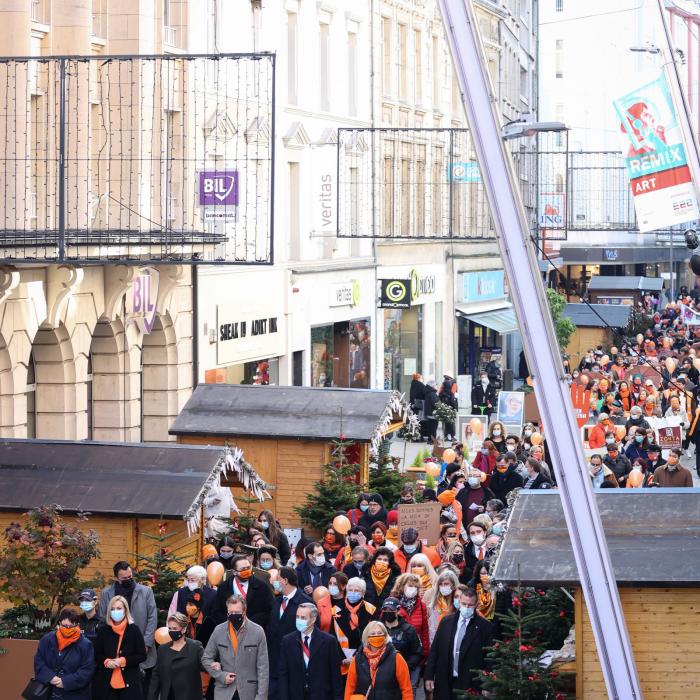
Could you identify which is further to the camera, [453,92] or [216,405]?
[453,92]

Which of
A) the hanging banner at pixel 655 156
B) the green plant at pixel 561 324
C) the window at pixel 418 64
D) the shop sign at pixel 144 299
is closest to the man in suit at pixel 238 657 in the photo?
the hanging banner at pixel 655 156

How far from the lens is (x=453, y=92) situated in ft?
183

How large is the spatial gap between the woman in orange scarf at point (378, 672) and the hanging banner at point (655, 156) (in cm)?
848

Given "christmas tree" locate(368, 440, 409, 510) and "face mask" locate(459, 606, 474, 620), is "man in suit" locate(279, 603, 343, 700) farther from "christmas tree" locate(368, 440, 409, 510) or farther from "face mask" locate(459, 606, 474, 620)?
"christmas tree" locate(368, 440, 409, 510)

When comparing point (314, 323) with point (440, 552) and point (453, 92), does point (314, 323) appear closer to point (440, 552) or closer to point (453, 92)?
point (453, 92)

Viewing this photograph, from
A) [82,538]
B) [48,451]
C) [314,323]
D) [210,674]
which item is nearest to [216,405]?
[48,451]

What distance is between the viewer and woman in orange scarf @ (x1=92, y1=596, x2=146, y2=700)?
45.2ft

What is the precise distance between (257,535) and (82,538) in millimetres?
2821

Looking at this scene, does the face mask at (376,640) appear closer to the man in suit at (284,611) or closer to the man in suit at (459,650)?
the man in suit at (459,650)

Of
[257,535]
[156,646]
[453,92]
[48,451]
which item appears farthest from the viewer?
[453,92]

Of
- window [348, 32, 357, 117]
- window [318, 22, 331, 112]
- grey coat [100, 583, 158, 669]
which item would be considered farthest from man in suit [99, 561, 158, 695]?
window [348, 32, 357, 117]

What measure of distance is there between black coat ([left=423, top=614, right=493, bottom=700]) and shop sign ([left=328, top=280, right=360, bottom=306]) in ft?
94.2

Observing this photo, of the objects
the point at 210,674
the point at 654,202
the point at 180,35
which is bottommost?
the point at 210,674

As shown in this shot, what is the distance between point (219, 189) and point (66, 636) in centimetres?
1439
